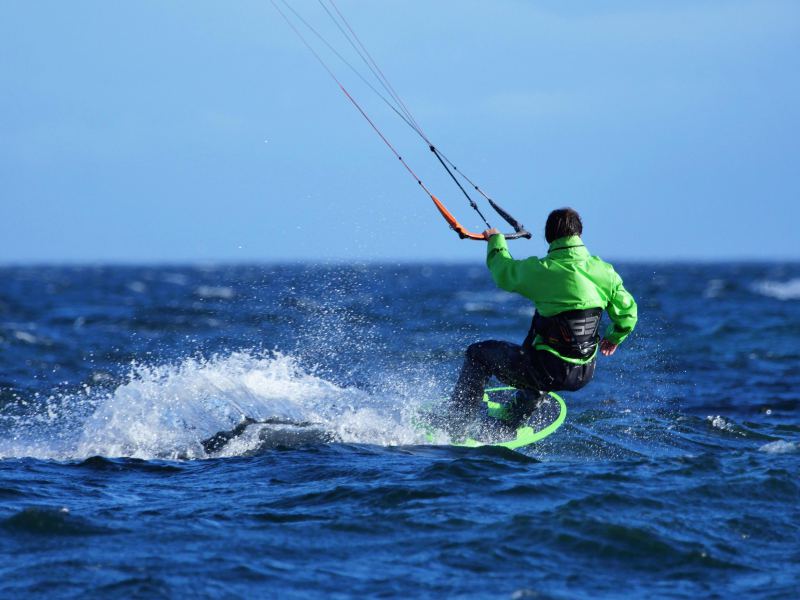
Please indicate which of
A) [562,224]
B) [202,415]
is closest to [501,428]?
[562,224]

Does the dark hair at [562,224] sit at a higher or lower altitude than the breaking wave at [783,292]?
higher

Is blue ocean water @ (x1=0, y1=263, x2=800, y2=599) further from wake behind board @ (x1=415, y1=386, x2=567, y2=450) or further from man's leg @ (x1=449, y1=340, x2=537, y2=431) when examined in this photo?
man's leg @ (x1=449, y1=340, x2=537, y2=431)

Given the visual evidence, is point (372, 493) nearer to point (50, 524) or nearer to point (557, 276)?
point (50, 524)

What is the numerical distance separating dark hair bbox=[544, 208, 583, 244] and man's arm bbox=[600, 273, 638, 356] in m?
0.54

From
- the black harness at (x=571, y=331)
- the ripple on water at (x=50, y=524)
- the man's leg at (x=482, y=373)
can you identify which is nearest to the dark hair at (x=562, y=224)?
the black harness at (x=571, y=331)

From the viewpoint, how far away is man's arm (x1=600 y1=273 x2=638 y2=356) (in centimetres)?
897

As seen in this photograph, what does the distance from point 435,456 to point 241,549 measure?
9.61 ft

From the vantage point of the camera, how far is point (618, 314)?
9055 mm

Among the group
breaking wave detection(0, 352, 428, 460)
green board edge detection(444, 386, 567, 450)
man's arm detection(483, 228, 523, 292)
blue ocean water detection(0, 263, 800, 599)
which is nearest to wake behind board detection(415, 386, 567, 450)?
green board edge detection(444, 386, 567, 450)

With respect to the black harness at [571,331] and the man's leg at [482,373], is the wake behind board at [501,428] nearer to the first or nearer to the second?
the man's leg at [482,373]

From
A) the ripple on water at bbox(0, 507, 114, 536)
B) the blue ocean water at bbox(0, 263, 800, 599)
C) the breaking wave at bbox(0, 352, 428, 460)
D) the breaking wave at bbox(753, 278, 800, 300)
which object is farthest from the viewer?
the breaking wave at bbox(753, 278, 800, 300)

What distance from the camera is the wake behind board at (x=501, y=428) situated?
947 centimetres

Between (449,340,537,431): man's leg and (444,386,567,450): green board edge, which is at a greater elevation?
(449,340,537,431): man's leg

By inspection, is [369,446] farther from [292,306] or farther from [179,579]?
[292,306]
